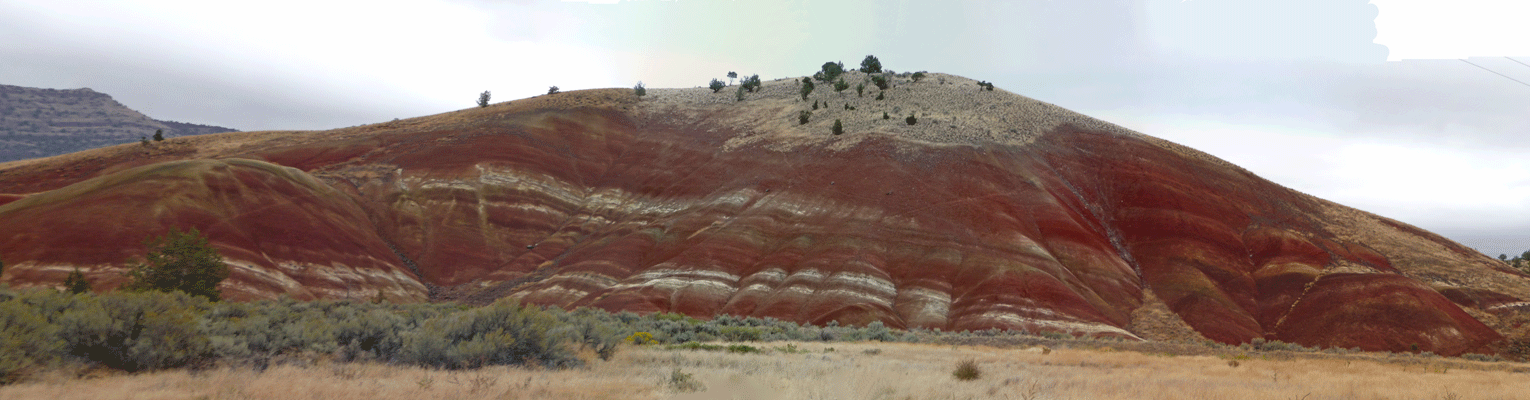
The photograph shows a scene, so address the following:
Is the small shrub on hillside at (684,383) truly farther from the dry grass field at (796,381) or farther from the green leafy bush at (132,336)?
the green leafy bush at (132,336)

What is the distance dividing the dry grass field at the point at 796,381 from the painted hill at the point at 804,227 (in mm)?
27851

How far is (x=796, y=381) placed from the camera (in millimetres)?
12547

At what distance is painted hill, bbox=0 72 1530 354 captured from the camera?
45875 mm

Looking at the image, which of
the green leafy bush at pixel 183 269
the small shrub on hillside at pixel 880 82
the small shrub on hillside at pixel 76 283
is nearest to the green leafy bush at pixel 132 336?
the green leafy bush at pixel 183 269

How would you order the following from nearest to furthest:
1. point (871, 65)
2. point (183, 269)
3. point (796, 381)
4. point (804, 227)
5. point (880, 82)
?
point (796, 381)
point (183, 269)
point (804, 227)
point (880, 82)
point (871, 65)

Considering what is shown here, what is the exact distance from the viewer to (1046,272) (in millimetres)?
49750

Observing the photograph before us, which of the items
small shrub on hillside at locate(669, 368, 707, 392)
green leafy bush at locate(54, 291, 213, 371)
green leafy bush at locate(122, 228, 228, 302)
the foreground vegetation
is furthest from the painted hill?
small shrub on hillside at locate(669, 368, 707, 392)

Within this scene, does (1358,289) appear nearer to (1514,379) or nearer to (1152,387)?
(1514,379)

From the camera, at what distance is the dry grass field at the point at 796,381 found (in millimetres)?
9992

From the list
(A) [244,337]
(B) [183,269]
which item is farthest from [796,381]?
(B) [183,269]

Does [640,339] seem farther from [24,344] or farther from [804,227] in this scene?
[804,227]

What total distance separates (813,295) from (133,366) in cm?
3975

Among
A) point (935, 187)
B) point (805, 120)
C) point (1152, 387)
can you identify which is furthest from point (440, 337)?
point (805, 120)

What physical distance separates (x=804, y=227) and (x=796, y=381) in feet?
145
